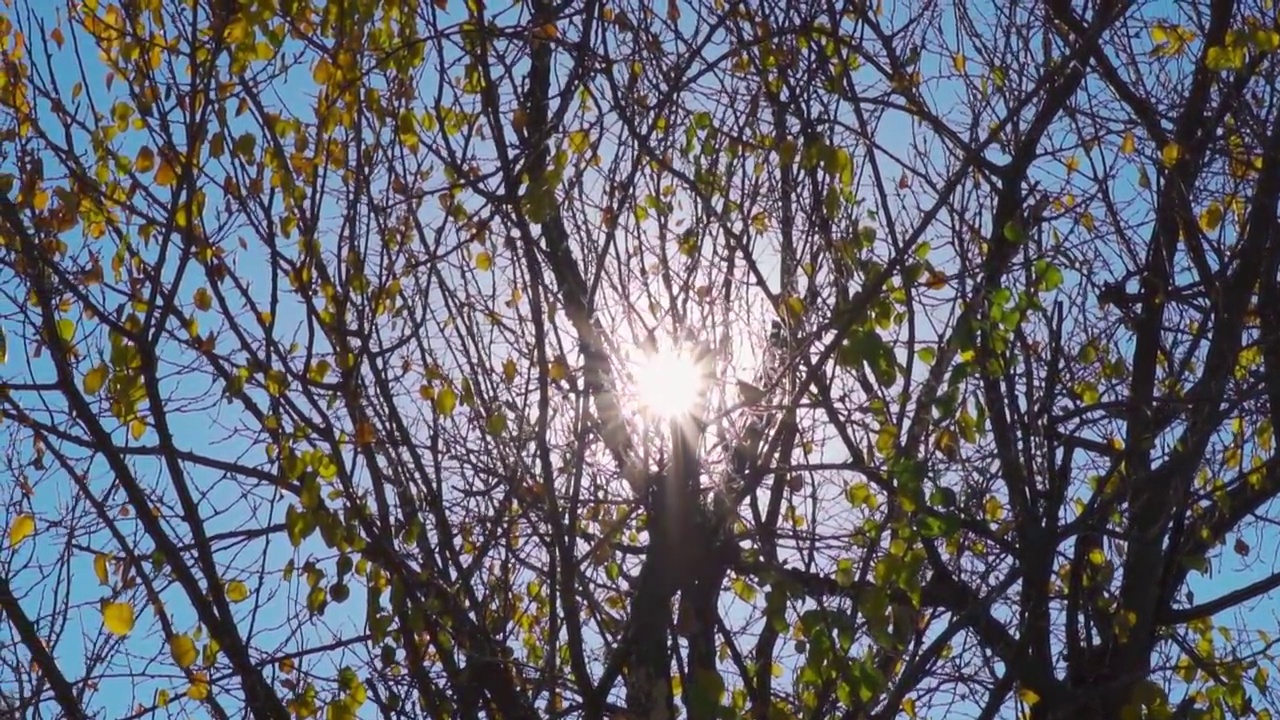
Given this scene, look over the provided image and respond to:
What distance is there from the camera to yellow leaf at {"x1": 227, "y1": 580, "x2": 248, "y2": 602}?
4230mm

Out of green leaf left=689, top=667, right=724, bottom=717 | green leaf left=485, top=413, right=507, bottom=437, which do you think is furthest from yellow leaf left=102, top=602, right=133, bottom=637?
green leaf left=689, top=667, right=724, bottom=717

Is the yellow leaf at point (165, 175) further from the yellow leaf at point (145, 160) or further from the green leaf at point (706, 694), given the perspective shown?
the green leaf at point (706, 694)

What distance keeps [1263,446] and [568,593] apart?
2.95 metres

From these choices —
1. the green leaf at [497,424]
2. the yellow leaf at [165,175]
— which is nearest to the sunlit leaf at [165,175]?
the yellow leaf at [165,175]

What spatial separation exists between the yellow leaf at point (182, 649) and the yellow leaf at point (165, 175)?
4.45ft

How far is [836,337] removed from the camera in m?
3.78

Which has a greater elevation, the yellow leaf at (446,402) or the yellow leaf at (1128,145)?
the yellow leaf at (1128,145)

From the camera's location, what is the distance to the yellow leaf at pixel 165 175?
414cm

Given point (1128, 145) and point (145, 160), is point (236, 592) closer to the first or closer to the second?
point (145, 160)

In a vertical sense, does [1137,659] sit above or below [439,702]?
above

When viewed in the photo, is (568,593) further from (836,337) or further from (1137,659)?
(1137,659)

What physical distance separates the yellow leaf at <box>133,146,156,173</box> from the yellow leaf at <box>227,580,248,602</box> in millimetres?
1312

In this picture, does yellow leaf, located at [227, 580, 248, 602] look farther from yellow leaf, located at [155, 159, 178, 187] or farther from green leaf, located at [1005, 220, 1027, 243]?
green leaf, located at [1005, 220, 1027, 243]

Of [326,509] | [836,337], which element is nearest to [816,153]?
[836,337]
